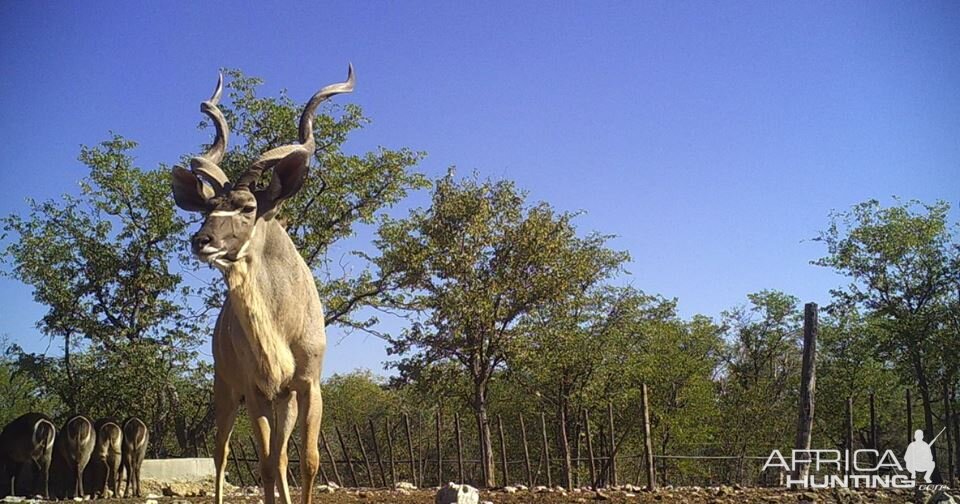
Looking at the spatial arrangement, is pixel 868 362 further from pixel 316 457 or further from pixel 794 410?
pixel 316 457

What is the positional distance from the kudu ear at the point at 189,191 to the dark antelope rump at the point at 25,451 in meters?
9.92

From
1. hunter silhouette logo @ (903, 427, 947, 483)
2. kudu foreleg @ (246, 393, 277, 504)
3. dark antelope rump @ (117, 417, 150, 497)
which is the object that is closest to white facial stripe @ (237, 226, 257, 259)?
kudu foreleg @ (246, 393, 277, 504)

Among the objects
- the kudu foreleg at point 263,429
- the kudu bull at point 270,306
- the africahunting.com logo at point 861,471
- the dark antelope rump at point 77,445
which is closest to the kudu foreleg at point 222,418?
the kudu bull at point 270,306

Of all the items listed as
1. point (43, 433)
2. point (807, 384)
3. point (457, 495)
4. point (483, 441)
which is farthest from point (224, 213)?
point (483, 441)

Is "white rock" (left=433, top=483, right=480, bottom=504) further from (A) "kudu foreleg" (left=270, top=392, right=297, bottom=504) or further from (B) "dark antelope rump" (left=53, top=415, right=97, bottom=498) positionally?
(B) "dark antelope rump" (left=53, top=415, right=97, bottom=498)

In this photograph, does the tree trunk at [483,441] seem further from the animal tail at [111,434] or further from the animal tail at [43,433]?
the animal tail at [43,433]

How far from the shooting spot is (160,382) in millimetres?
21406

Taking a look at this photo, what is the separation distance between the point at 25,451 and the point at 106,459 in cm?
128

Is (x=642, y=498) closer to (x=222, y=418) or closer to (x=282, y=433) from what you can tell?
(x=222, y=418)

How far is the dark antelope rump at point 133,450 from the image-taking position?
47.6 feet

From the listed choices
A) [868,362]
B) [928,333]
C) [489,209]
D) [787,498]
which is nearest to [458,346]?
[489,209]

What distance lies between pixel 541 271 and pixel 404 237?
4104 millimetres

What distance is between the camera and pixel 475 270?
77.7 ft

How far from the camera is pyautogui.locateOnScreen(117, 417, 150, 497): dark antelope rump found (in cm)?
1452
